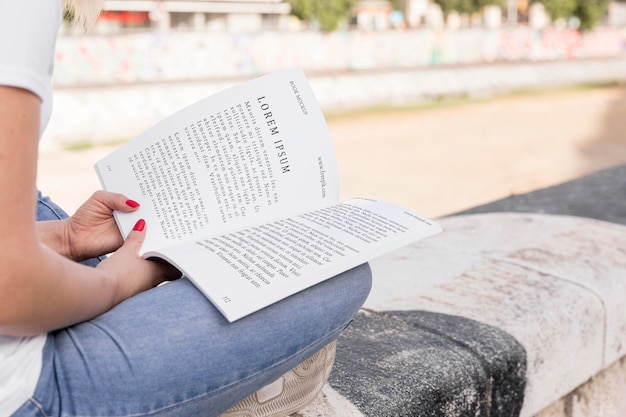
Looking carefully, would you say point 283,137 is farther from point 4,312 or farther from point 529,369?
point 529,369

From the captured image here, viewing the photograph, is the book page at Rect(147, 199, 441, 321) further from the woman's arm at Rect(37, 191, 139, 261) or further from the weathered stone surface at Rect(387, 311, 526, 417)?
the weathered stone surface at Rect(387, 311, 526, 417)

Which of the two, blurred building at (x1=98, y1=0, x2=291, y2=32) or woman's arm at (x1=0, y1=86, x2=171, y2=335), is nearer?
A: woman's arm at (x1=0, y1=86, x2=171, y2=335)

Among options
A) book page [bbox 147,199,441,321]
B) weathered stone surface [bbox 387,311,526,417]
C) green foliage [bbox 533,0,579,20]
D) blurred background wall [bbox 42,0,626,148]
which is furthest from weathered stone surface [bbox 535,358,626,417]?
green foliage [bbox 533,0,579,20]

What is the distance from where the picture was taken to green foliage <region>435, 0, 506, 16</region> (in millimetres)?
32031

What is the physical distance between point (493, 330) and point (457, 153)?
9.95m

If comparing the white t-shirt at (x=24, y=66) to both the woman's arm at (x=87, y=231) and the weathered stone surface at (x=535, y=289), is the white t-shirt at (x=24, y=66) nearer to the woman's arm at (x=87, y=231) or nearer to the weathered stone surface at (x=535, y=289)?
the woman's arm at (x=87, y=231)

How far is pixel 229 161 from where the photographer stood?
3.77 feet

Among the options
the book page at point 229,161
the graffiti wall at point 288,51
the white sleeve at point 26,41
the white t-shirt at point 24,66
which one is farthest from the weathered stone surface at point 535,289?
the graffiti wall at point 288,51

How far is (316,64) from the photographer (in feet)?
65.6

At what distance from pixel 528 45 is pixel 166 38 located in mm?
13301

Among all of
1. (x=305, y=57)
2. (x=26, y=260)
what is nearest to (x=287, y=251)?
(x=26, y=260)

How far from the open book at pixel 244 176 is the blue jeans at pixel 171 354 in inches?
5.2

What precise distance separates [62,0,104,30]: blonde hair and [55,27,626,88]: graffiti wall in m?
14.5

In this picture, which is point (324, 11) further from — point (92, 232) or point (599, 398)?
point (92, 232)
